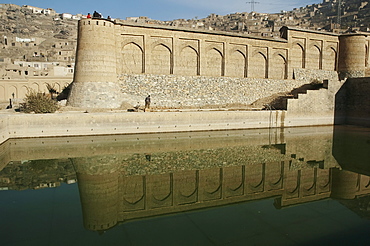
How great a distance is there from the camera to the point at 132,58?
1814cm

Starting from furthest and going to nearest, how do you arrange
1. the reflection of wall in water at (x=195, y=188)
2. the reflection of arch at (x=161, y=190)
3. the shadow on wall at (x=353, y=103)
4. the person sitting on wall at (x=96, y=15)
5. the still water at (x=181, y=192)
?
the shadow on wall at (x=353, y=103) → the person sitting on wall at (x=96, y=15) → the reflection of arch at (x=161, y=190) → the reflection of wall in water at (x=195, y=188) → the still water at (x=181, y=192)

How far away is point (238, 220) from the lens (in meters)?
5.50

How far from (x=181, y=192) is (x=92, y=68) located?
11285 millimetres

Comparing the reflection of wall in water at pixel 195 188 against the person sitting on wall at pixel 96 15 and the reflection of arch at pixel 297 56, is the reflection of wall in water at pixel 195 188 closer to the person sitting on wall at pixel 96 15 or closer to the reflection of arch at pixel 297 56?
the person sitting on wall at pixel 96 15

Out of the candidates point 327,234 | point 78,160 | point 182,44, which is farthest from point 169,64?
point 327,234

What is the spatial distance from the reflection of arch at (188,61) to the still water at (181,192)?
8.19 m

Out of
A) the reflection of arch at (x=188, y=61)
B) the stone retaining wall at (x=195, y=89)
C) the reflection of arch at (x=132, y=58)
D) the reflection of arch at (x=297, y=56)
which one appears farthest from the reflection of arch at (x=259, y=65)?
the reflection of arch at (x=132, y=58)

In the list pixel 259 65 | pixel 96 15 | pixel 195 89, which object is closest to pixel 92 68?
pixel 96 15

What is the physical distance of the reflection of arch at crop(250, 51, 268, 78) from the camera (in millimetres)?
22297

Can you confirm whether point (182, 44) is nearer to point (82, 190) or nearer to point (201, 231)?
point (82, 190)

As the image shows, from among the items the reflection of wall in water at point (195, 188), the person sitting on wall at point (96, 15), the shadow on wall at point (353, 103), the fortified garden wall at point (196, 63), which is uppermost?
the person sitting on wall at point (96, 15)

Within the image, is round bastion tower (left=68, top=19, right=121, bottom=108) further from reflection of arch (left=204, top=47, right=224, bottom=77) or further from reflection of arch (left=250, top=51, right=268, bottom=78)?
reflection of arch (left=250, top=51, right=268, bottom=78)

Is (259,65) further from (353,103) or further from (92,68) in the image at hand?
(92,68)

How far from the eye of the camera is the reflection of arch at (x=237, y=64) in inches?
848
